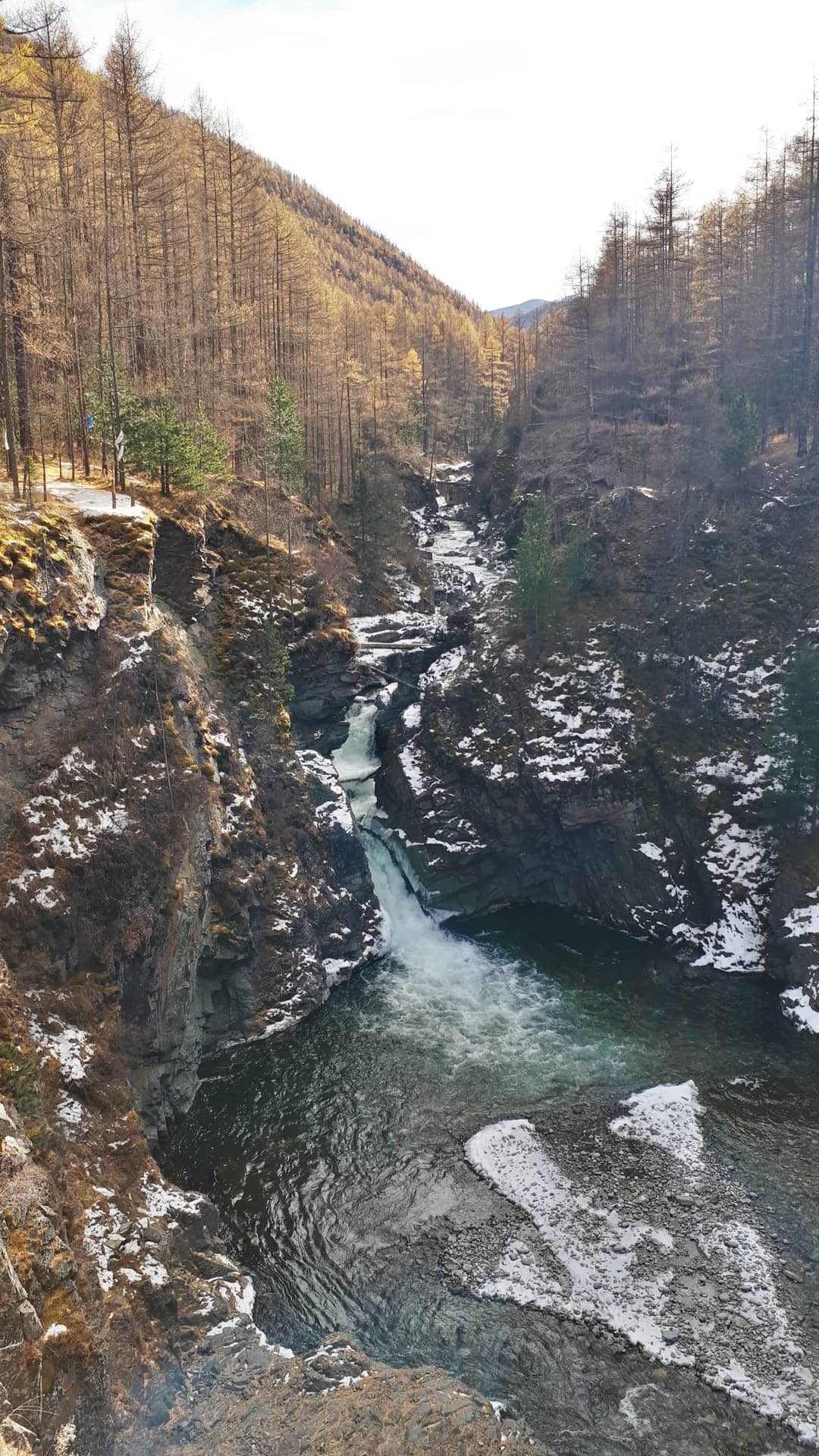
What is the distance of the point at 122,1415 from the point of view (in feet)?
40.0

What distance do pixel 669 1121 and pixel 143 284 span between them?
125 ft

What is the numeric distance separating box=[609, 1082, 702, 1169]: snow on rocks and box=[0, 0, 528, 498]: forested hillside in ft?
85.4

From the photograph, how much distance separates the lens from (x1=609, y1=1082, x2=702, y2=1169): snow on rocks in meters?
22.2

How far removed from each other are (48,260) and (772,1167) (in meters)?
41.0

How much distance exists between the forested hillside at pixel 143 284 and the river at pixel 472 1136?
2084 cm

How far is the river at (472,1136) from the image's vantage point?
16.3 m

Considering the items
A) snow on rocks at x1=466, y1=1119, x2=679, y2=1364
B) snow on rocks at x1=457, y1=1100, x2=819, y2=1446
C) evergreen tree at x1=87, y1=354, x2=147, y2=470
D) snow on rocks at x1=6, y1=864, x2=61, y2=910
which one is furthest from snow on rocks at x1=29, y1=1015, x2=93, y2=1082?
evergreen tree at x1=87, y1=354, x2=147, y2=470

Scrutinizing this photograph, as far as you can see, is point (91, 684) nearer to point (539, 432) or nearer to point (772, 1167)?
point (772, 1167)

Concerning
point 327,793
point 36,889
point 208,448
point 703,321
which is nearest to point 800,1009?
point 327,793

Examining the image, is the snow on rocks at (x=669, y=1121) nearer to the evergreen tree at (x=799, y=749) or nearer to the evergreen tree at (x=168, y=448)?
the evergreen tree at (x=799, y=749)

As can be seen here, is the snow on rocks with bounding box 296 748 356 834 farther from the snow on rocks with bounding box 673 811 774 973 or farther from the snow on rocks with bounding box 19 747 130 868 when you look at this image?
the snow on rocks with bounding box 673 811 774 973

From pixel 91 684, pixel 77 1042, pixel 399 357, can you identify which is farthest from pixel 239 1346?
pixel 399 357

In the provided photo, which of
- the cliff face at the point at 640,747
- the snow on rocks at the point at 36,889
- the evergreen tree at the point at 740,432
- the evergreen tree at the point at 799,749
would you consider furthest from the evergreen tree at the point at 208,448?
the evergreen tree at the point at 740,432

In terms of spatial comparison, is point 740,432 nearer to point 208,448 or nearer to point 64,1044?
point 208,448
